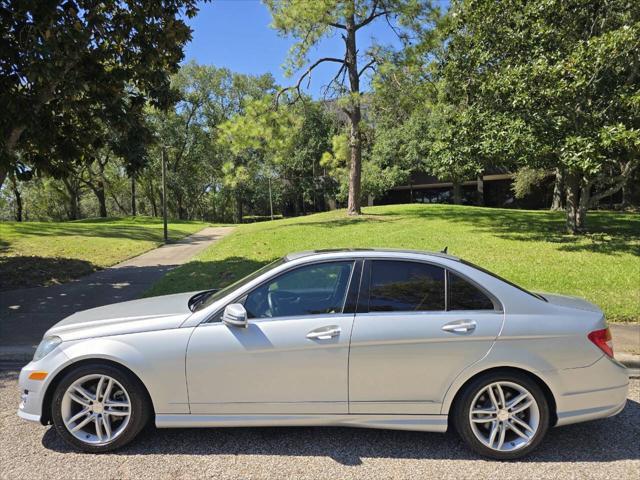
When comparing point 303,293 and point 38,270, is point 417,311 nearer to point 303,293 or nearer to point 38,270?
point 303,293

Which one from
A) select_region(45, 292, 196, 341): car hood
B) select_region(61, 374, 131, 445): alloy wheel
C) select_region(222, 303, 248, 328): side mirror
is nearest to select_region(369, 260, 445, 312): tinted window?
select_region(222, 303, 248, 328): side mirror

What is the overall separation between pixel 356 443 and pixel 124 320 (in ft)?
6.79

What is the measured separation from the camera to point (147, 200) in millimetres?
67375

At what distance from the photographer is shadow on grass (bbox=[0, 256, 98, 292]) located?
9.96m

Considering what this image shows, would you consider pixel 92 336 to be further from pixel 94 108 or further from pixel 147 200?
pixel 147 200

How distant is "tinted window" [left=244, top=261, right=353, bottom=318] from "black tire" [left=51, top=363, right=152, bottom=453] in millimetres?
1001

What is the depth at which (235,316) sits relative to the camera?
10.7 feet

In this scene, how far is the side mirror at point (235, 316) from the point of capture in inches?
128

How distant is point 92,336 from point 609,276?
354 inches

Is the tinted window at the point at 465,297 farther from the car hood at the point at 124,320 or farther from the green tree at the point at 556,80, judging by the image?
the green tree at the point at 556,80

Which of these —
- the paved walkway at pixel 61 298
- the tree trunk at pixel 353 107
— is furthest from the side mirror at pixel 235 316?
the tree trunk at pixel 353 107

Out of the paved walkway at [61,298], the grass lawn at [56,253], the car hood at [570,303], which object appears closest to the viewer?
Result: the car hood at [570,303]

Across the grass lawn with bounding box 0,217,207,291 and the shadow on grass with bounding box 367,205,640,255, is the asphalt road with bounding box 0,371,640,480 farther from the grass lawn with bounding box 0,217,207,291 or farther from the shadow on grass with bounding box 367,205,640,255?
the shadow on grass with bounding box 367,205,640,255

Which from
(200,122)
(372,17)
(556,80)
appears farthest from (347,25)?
(200,122)
